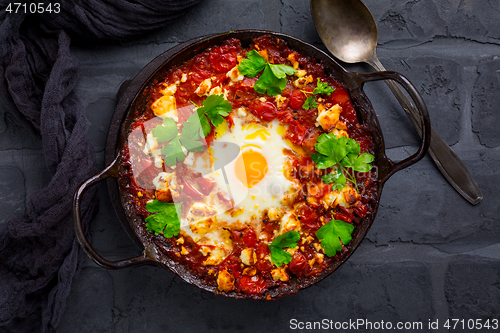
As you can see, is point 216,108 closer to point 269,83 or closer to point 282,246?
point 269,83

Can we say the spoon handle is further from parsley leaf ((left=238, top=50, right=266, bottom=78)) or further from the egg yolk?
the egg yolk

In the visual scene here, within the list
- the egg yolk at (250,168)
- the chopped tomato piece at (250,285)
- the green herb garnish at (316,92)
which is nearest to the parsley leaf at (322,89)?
the green herb garnish at (316,92)

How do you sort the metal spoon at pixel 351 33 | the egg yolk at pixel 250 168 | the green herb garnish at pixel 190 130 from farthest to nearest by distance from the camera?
1. the metal spoon at pixel 351 33
2. the egg yolk at pixel 250 168
3. the green herb garnish at pixel 190 130

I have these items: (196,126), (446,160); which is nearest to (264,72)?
(196,126)

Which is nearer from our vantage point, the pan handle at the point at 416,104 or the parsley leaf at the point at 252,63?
the pan handle at the point at 416,104

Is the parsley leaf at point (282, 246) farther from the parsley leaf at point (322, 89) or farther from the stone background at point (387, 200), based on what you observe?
the parsley leaf at point (322, 89)

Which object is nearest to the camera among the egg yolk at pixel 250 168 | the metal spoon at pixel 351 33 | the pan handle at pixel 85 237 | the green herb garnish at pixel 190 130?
the pan handle at pixel 85 237

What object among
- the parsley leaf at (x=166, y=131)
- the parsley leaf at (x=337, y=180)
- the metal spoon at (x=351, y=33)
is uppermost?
the metal spoon at (x=351, y=33)
